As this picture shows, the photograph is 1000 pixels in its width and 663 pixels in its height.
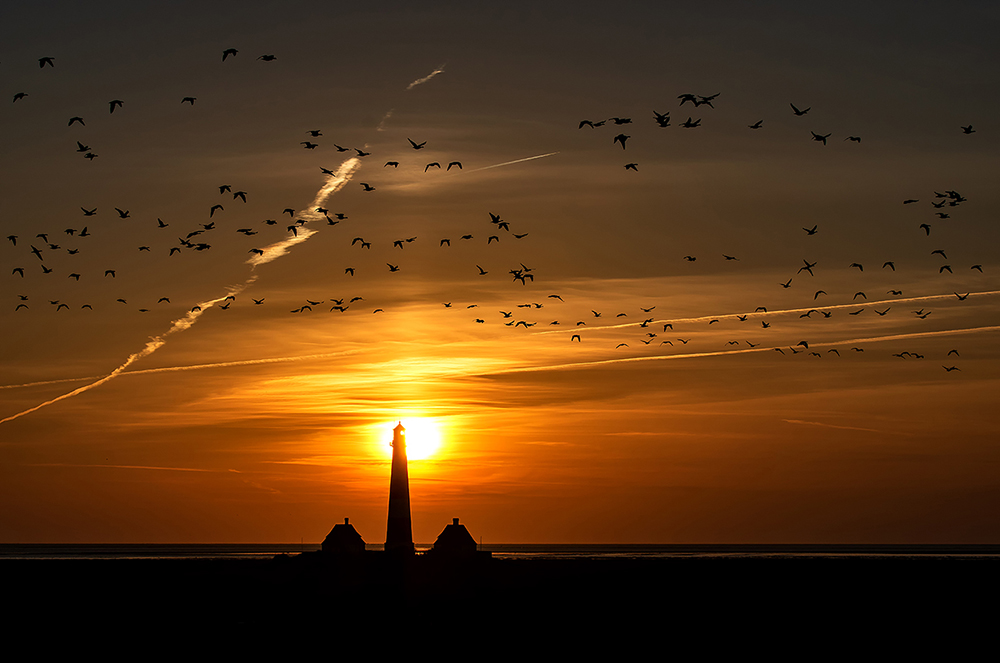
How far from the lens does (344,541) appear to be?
276ft

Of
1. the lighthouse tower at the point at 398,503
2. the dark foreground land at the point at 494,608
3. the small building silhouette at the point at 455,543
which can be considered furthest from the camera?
the small building silhouette at the point at 455,543

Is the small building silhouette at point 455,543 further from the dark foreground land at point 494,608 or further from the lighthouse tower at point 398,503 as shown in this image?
the lighthouse tower at point 398,503

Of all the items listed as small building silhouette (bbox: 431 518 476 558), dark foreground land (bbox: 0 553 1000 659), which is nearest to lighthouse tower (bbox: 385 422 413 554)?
dark foreground land (bbox: 0 553 1000 659)

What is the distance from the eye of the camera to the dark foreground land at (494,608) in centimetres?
5553

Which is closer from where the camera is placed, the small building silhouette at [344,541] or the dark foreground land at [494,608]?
the dark foreground land at [494,608]

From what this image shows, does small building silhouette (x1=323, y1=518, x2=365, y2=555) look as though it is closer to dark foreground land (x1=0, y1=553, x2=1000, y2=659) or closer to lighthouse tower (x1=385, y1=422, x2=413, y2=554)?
dark foreground land (x1=0, y1=553, x2=1000, y2=659)

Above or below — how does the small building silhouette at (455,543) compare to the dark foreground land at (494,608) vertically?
above

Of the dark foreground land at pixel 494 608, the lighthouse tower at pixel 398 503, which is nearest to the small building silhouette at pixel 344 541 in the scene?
the dark foreground land at pixel 494 608

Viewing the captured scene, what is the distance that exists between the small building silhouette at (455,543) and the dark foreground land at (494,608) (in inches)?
52.6

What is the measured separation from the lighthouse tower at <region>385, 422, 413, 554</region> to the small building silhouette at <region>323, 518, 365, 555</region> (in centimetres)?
977

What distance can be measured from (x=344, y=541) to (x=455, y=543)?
10005 mm

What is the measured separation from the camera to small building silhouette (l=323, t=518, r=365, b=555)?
83.3 metres

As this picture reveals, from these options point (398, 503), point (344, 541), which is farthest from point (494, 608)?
point (344, 541)

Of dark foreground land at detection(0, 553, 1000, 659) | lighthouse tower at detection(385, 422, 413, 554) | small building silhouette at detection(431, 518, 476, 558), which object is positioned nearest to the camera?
dark foreground land at detection(0, 553, 1000, 659)
